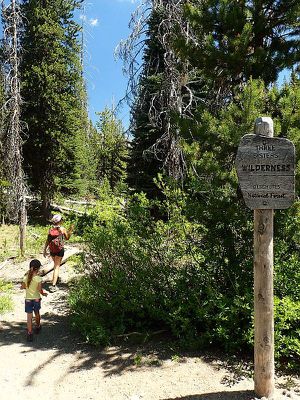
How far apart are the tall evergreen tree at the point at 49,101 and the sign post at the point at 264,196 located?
19009 millimetres

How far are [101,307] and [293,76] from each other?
4.59 m

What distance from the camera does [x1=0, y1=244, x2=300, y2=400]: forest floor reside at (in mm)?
4711

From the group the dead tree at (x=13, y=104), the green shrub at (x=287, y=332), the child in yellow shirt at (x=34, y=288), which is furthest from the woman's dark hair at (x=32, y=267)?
the dead tree at (x=13, y=104)

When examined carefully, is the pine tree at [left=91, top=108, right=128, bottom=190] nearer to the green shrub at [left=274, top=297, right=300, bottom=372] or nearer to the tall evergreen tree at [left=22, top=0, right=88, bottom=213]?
the tall evergreen tree at [left=22, top=0, right=88, bottom=213]

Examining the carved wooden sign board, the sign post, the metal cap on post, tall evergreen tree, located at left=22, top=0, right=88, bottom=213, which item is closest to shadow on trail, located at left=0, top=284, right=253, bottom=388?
the sign post

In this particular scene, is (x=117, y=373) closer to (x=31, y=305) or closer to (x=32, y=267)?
(x=31, y=305)

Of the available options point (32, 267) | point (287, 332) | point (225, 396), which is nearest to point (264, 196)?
point (287, 332)

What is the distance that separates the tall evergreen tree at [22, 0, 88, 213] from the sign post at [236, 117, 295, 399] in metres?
19.0

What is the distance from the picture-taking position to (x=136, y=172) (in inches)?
660

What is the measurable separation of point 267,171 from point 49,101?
19507 millimetres

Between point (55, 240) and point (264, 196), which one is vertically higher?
point (264, 196)

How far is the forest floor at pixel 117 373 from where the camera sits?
15.5ft

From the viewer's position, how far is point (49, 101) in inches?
862

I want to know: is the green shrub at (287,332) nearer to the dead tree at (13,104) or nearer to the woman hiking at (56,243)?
the woman hiking at (56,243)
